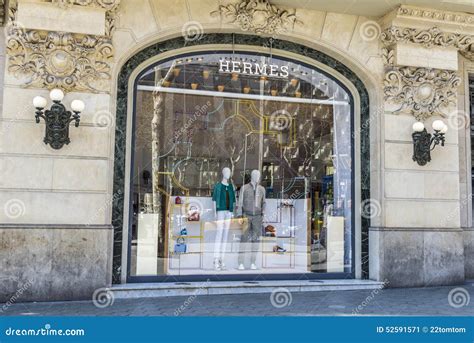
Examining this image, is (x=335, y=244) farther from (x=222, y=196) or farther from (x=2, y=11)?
(x=2, y=11)

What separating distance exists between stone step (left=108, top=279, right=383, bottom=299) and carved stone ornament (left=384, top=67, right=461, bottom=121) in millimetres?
3743

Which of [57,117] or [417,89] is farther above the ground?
[417,89]

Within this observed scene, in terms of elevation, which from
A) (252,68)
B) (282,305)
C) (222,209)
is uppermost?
(252,68)

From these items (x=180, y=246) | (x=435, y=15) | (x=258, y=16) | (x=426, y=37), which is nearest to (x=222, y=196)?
(x=180, y=246)

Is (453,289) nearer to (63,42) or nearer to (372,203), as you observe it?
(372,203)

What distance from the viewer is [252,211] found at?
11266 millimetres

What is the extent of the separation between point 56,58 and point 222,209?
14.5 ft

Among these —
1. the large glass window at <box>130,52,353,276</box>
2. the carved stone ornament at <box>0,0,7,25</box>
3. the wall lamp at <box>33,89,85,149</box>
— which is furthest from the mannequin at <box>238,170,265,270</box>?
the carved stone ornament at <box>0,0,7,25</box>

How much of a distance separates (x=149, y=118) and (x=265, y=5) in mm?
3213

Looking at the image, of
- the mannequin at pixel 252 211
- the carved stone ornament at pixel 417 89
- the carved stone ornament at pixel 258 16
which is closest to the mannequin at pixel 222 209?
the mannequin at pixel 252 211

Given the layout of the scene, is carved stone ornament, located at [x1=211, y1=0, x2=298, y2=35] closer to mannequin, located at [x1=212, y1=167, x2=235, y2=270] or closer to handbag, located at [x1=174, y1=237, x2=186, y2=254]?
mannequin, located at [x1=212, y1=167, x2=235, y2=270]

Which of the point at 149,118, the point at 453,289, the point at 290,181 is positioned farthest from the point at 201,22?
the point at 453,289

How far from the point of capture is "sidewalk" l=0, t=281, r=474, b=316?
8102mm

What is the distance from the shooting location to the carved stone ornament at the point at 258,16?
10.3m
